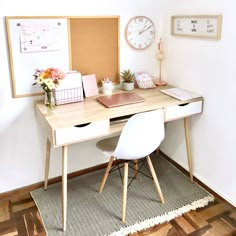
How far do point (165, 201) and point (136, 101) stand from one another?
843mm

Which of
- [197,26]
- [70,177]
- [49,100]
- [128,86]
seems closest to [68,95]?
[49,100]

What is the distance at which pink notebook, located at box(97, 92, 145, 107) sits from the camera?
2.12m

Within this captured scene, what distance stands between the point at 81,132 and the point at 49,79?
446 mm

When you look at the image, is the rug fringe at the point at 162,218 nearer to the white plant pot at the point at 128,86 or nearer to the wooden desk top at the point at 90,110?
the wooden desk top at the point at 90,110

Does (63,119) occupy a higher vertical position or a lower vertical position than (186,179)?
higher

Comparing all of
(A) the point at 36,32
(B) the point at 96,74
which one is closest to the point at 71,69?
(B) the point at 96,74

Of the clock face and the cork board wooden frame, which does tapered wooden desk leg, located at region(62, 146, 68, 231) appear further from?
the clock face

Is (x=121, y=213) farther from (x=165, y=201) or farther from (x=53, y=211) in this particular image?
(x=53, y=211)

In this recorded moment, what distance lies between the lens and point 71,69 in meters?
2.30

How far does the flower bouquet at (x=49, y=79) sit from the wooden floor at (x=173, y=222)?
0.86m

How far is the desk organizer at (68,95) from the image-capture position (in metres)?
2.12

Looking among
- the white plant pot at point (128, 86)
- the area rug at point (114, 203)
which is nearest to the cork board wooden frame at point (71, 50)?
the white plant pot at point (128, 86)

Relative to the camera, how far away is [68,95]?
2160mm

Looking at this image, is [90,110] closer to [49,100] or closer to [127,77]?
[49,100]
